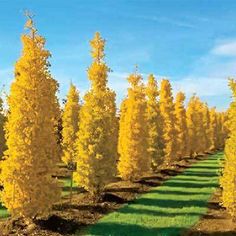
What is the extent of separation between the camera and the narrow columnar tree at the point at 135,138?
1853 inches

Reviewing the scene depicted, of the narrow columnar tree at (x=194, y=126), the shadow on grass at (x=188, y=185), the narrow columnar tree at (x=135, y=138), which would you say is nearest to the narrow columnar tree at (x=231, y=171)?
the shadow on grass at (x=188, y=185)

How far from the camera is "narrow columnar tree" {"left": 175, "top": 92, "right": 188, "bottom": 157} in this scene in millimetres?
74019

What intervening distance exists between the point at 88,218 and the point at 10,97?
28.1 feet

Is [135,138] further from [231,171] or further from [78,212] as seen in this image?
[231,171]

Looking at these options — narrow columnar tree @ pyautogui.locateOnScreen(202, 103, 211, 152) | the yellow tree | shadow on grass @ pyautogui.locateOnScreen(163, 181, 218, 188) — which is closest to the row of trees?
the yellow tree

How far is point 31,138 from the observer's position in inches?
1106

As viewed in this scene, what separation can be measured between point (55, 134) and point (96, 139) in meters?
4.10

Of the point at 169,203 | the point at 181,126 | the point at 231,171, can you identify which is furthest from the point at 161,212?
the point at 181,126

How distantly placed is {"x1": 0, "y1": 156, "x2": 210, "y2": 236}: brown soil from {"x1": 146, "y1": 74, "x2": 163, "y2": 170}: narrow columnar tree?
875 centimetres

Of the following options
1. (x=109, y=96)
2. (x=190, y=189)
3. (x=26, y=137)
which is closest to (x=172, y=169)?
(x=190, y=189)

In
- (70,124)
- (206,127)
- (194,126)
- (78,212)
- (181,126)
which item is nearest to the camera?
(78,212)

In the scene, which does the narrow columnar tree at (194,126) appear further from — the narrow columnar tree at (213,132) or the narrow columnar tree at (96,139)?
the narrow columnar tree at (96,139)

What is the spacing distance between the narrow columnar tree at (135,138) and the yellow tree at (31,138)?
Result: 18610 mm

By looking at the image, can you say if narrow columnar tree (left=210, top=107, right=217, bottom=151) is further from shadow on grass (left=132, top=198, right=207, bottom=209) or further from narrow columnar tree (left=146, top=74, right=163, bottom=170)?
shadow on grass (left=132, top=198, right=207, bottom=209)
